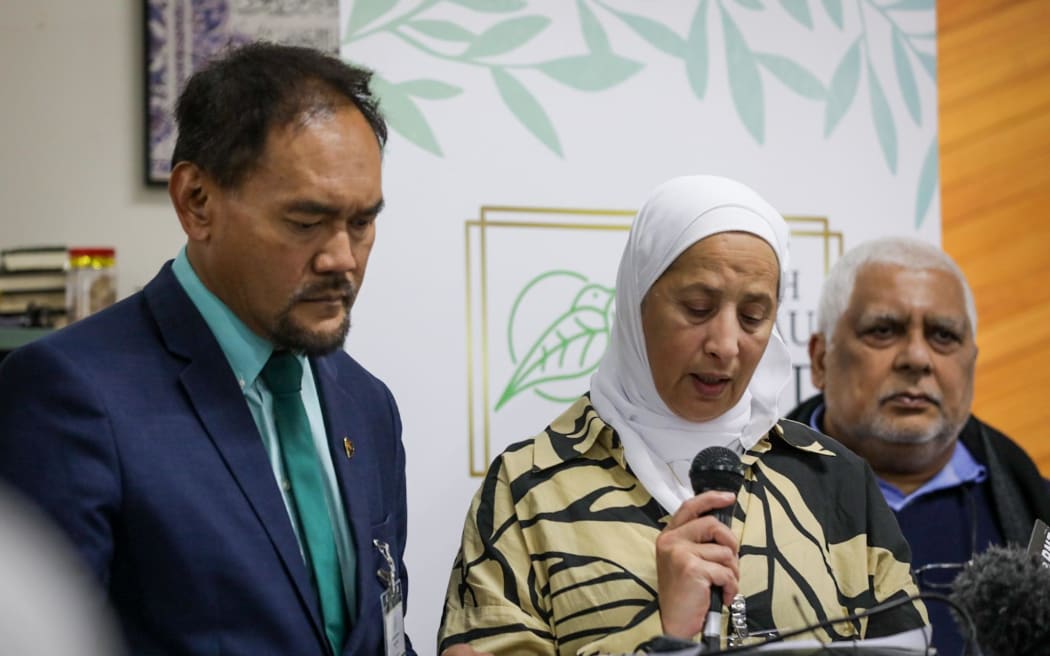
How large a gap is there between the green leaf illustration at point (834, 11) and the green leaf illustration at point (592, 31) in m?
0.72

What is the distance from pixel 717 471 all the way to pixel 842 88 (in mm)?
2016

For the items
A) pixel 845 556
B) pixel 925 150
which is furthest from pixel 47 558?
pixel 925 150

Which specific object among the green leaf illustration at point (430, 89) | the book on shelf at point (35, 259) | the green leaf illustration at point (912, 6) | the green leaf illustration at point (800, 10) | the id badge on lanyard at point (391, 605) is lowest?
the id badge on lanyard at point (391, 605)

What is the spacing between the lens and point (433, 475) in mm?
2996

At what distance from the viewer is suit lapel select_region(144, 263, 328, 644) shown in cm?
178

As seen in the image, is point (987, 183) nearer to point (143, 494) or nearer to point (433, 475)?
point (433, 475)

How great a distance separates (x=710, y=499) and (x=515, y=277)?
1.39 metres

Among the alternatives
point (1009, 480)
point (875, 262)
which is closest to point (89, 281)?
point (875, 262)

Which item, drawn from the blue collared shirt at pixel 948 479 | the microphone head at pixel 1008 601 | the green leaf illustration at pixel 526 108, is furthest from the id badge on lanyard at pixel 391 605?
the blue collared shirt at pixel 948 479

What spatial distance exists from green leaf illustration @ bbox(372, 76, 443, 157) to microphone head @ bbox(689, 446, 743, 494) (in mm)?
1451

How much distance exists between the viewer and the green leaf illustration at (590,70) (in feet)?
10.5

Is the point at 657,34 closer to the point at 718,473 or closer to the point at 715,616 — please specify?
the point at 718,473

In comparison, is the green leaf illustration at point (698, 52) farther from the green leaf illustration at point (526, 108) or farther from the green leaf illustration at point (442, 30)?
the green leaf illustration at point (442, 30)

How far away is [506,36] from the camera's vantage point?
3156 millimetres
